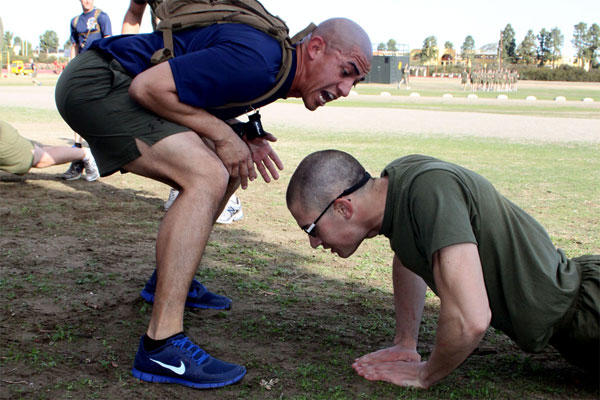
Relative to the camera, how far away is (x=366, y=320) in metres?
3.48

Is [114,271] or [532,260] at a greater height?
[532,260]

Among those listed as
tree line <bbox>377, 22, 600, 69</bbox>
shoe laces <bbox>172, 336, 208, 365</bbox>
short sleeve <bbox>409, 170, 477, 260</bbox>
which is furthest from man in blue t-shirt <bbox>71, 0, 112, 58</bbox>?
tree line <bbox>377, 22, 600, 69</bbox>

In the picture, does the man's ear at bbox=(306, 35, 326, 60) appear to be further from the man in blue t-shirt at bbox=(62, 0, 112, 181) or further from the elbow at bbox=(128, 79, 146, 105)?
the man in blue t-shirt at bbox=(62, 0, 112, 181)

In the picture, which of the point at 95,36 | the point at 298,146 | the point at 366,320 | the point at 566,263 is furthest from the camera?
the point at 298,146

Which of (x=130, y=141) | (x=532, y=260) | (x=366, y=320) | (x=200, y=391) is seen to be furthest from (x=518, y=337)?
(x=130, y=141)

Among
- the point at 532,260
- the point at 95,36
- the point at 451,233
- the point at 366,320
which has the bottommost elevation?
the point at 366,320

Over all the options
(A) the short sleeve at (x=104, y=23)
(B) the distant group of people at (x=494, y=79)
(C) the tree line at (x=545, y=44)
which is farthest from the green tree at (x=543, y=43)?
(A) the short sleeve at (x=104, y=23)

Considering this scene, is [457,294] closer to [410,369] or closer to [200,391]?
[410,369]

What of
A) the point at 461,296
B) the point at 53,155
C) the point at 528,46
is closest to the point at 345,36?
the point at 461,296

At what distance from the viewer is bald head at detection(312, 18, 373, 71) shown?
2975 millimetres

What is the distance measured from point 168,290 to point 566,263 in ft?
5.37

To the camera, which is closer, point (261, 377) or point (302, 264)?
point (261, 377)

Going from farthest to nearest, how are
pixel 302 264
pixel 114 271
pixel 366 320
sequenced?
pixel 302 264, pixel 114 271, pixel 366 320

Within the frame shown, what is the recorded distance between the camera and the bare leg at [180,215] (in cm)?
265
